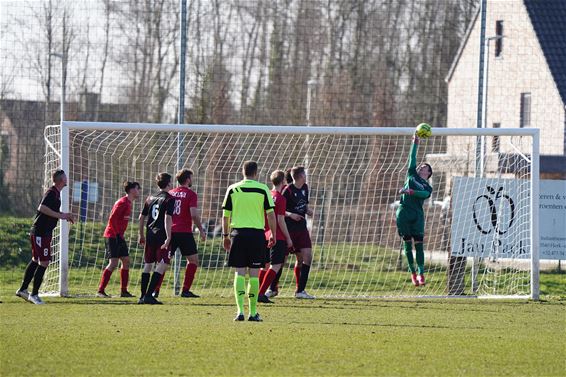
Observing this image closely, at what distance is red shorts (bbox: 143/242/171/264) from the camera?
15.0m

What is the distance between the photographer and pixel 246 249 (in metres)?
12.3

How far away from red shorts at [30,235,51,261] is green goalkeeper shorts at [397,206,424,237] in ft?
17.9

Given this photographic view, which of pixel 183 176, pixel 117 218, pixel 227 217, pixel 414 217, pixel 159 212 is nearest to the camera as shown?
pixel 227 217

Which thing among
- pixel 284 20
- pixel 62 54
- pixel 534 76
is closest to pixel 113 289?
pixel 62 54

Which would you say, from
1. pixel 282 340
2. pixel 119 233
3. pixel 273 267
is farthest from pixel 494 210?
pixel 282 340

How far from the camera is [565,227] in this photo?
58.7 ft

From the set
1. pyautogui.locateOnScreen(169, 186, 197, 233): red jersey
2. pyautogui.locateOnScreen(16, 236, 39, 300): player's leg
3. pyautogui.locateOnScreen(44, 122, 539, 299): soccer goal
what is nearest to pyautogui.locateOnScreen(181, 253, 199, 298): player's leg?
pyautogui.locateOnScreen(169, 186, 197, 233): red jersey

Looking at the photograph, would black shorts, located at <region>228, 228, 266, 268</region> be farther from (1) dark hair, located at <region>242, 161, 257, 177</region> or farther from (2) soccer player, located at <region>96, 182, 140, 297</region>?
(2) soccer player, located at <region>96, 182, 140, 297</region>

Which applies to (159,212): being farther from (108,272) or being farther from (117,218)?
(108,272)

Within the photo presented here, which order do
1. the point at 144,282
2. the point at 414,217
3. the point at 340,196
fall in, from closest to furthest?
the point at 144,282, the point at 414,217, the point at 340,196

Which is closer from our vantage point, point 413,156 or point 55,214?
point 55,214

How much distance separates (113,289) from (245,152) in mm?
3897

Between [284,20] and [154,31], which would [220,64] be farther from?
[284,20]

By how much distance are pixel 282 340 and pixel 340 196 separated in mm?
14607
